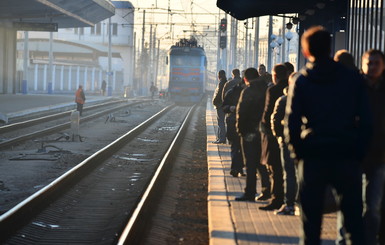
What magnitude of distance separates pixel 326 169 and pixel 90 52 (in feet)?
303

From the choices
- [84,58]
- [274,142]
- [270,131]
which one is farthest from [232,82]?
[84,58]

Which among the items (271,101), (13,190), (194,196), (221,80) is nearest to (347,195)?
(271,101)

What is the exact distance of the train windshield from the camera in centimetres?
4684

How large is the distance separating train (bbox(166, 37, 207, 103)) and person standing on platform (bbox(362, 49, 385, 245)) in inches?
1593

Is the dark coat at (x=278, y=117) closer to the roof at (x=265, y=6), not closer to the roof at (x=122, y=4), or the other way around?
the roof at (x=265, y=6)

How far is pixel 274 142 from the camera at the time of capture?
9.28m

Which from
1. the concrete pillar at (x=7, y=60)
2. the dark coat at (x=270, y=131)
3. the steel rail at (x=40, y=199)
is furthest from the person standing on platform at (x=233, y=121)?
the concrete pillar at (x=7, y=60)

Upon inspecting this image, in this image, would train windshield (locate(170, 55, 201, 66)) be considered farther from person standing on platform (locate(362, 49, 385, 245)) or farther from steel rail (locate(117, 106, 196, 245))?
person standing on platform (locate(362, 49, 385, 245))

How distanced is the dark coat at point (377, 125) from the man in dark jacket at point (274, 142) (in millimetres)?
2684

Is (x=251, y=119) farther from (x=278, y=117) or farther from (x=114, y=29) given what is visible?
(x=114, y=29)

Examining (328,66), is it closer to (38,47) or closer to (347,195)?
(347,195)

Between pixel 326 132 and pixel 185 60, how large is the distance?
41999mm

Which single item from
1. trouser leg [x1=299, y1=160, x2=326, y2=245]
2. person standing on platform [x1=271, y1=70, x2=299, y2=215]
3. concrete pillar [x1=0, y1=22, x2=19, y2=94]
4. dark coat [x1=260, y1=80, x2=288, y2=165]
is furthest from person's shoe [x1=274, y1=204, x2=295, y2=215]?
concrete pillar [x1=0, y1=22, x2=19, y2=94]

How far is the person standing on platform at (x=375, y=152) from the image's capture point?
6.20 meters
